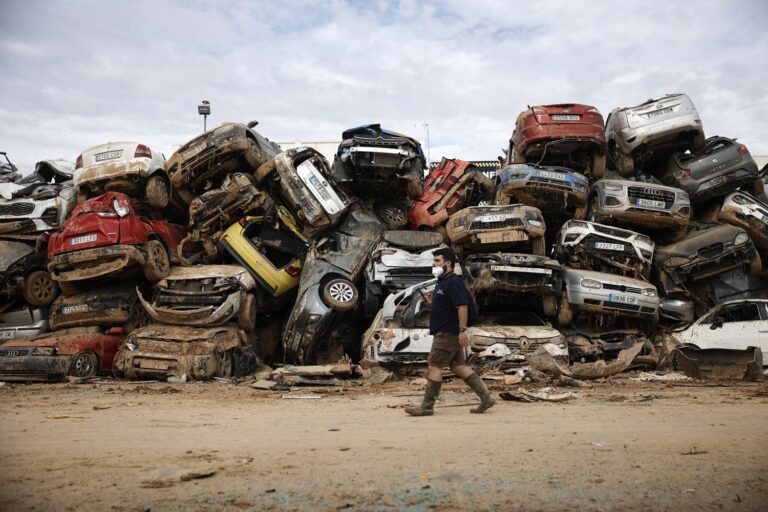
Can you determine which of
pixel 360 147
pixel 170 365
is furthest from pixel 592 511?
pixel 360 147

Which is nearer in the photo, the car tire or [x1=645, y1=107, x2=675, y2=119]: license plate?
the car tire

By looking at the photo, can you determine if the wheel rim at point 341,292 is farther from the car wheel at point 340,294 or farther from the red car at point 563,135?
the red car at point 563,135

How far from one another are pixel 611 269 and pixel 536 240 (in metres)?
1.40

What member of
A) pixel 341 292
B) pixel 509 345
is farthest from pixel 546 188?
pixel 341 292

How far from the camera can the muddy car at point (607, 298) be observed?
9.75 m

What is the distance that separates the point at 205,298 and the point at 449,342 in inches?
205

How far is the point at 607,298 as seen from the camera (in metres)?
9.73

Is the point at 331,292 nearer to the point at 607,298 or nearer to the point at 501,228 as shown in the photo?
the point at 501,228

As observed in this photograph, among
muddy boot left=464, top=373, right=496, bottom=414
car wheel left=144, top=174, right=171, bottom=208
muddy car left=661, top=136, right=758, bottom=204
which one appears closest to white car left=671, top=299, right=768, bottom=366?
muddy car left=661, top=136, right=758, bottom=204

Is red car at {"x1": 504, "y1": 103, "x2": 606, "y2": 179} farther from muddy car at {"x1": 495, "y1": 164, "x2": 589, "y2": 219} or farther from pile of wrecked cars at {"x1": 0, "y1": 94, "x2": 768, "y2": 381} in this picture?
muddy car at {"x1": 495, "y1": 164, "x2": 589, "y2": 219}

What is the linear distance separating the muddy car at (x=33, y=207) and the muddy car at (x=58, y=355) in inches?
87.4

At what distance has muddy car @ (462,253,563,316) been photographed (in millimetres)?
9414

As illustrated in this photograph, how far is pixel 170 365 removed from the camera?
9094mm

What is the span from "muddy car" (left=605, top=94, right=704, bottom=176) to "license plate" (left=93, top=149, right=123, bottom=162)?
9563 millimetres
